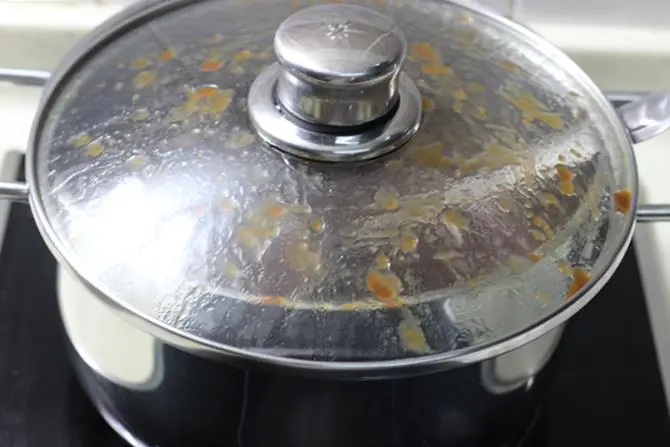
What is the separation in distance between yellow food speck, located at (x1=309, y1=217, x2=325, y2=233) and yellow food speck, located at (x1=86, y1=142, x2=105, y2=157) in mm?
160

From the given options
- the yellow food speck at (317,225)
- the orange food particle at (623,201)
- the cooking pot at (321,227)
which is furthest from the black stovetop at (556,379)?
the yellow food speck at (317,225)

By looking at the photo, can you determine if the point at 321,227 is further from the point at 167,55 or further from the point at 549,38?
the point at 549,38

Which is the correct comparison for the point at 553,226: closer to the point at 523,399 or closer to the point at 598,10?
the point at 523,399

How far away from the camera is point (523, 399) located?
665mm

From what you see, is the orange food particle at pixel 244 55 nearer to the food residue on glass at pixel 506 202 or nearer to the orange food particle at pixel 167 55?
the orange food particle at pixel 167 55

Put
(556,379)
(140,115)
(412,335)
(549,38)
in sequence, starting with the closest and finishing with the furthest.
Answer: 1. (412,335)
2. (140,115)
3. (556,379)
4. (549,38)

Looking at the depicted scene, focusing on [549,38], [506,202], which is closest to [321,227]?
[506,202]

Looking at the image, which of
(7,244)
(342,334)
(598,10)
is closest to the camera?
(342,334)

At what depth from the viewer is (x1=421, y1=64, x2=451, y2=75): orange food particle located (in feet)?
2.24

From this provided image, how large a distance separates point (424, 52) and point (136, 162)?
0.80ft

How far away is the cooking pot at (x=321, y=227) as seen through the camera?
1.76 feet

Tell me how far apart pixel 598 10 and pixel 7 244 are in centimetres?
67

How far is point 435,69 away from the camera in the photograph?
2.25ft

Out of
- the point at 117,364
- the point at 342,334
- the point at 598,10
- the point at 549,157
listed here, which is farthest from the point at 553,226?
the point at 598,10
